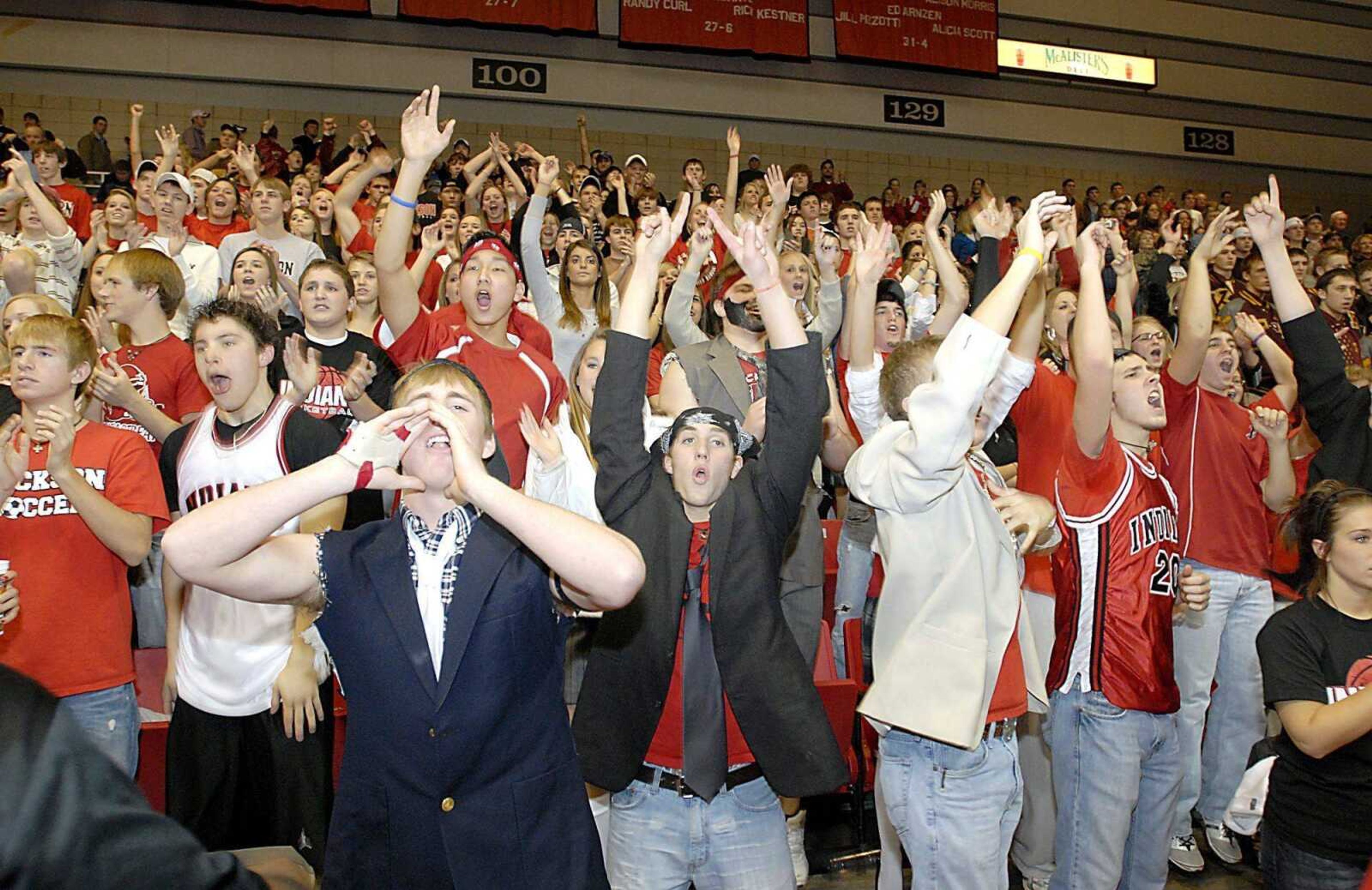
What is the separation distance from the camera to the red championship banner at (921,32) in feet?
59.2

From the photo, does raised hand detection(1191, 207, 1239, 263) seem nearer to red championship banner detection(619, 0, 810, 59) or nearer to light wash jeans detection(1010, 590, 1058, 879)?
light wash jeans detection(1010, 590, 1058, 879)

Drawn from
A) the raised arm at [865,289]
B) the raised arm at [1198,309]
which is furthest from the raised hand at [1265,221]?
the raised arm at [865,289]

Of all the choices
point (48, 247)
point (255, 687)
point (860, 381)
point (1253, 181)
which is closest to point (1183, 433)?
point (860, 381)

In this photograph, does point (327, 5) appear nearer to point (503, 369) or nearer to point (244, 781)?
point (503, 369)

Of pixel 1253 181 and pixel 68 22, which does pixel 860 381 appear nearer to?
pixel 68 22

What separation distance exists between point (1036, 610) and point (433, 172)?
10.7 m

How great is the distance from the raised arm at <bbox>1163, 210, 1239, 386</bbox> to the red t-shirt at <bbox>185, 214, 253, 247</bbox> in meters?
6.77

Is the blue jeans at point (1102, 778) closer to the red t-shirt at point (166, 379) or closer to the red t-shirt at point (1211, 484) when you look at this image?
the red t-shirt at point (1211, 484)

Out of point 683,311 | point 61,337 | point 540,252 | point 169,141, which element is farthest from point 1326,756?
point 169,141

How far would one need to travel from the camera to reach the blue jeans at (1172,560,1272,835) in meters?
4.77

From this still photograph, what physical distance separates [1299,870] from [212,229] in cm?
851

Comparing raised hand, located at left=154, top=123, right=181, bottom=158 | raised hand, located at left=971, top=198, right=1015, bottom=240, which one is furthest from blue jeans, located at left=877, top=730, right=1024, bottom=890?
raised hand, located at left=154, top=123, right=181, bottom=158

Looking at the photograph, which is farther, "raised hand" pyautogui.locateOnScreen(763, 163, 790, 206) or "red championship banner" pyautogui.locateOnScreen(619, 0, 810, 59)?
"red championship banner" pyautogui.locateOnScreen(619, 0, 810, 59)

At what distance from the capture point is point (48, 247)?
705 cm
